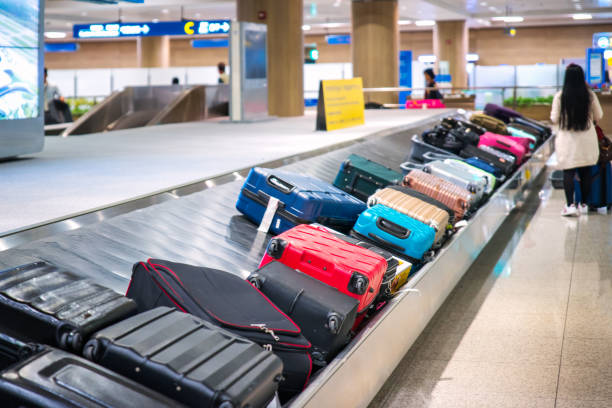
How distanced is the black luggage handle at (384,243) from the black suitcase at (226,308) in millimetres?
1612

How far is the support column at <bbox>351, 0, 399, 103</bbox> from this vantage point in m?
20.5

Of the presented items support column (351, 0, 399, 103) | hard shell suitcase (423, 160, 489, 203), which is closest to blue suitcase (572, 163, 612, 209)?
hard shell suitcase (423, 160, 489, 203)

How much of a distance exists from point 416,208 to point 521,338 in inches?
37.3

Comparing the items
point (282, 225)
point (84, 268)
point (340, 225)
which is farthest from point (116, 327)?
point (340, 225)

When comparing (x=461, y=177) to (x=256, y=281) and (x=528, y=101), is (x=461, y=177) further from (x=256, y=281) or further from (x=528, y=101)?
(x=528, y=101)

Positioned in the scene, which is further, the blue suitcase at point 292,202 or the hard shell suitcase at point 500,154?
the hard shell suitcase at point 500,154

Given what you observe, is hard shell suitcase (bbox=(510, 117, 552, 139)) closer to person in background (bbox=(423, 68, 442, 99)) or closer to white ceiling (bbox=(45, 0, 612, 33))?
person in background (bbox=(423, 68, 442, 99))

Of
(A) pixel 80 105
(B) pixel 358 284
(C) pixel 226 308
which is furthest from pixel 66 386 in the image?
(A) pixel 80 105

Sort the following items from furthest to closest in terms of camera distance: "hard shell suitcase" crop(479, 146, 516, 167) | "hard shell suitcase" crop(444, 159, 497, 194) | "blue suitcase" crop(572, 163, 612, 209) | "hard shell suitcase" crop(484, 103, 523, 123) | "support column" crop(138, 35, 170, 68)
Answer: "support column" crop(138, 35, 170, 68) < "hard shell suitcase" crop(484, 103, 523, 123) < "blue suitcase" crop(572, 163, 612, 209) < "hard shell suitcase" crop(479, 146, 516, 167) < "hard shell suitcase" crop(444, 159, 497, 194)

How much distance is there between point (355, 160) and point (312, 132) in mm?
4434

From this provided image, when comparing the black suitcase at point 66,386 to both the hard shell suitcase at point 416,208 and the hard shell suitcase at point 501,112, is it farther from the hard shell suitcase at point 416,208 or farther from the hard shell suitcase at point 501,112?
the hard shell suitcase at point 501,112

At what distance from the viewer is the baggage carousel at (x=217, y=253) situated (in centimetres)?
277

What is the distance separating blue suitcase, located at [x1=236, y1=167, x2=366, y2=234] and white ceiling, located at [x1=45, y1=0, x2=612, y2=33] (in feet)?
62.6

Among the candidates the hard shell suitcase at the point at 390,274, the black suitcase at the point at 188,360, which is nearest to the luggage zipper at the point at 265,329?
the black suitcase at the point at 188,360
